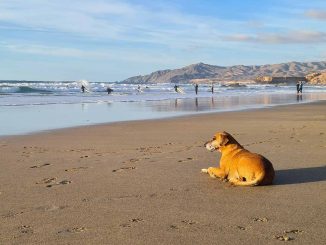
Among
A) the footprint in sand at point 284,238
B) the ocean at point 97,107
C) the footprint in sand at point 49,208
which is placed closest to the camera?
the footprint in sand at point 284,238

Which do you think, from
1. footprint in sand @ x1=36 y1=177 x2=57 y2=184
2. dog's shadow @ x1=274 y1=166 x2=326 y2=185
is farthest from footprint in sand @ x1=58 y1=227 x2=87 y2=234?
dog's shadow @ x1=274 y1=166 x2=326 y2=185

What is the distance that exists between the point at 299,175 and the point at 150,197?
2.46 metres

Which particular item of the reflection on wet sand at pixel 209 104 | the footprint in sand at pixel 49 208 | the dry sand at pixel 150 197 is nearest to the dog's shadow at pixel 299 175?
the dry sand at pixel 150 197

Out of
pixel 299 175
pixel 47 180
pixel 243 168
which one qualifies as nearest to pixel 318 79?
pixel 299 175

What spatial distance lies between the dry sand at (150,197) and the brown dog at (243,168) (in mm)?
139

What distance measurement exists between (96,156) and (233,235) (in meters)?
4.83

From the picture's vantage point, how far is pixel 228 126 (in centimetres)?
1449

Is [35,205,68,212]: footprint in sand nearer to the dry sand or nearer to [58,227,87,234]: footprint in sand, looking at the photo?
the dry sand

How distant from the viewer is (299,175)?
6773mm

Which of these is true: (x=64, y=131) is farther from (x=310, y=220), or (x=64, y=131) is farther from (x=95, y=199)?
(x=310, y=220)

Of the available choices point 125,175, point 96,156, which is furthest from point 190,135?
point 125,175

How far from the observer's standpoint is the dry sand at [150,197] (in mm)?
4215

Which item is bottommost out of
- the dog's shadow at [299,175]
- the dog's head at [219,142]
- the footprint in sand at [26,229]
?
the dog's shadow at [299,175]

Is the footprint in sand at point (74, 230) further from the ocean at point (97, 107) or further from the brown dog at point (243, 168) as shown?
the ocean at point (97, 107)
